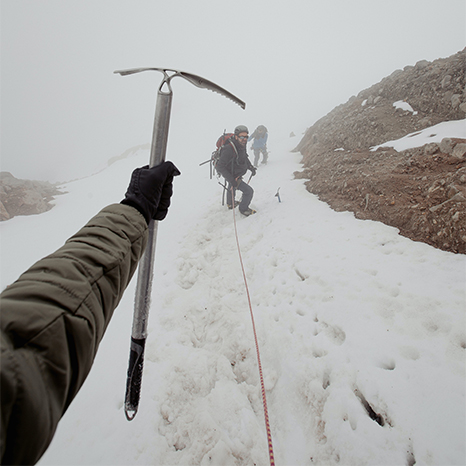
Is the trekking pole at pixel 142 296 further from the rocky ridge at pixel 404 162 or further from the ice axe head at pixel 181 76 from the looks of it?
the rocky ridge at pixel 404 162

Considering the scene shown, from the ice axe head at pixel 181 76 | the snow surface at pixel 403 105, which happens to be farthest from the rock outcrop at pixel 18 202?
the snow surface at pixel 403 105

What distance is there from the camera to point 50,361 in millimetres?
810

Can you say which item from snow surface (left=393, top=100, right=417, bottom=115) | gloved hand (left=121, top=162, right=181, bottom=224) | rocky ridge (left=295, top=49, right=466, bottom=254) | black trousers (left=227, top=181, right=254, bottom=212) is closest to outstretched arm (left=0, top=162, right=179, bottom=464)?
gloved hand (left=121, top=162, right=181, bottom=224)

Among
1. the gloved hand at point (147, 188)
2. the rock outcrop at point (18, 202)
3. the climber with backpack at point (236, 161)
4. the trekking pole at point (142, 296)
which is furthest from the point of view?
the rock outcrop at point (18, 202)

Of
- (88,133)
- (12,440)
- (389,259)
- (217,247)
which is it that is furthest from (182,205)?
(88,133)

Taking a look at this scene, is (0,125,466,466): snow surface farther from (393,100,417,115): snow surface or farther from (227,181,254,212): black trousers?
(393,100,417,115): snow surface

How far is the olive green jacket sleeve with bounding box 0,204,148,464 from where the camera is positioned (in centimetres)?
65

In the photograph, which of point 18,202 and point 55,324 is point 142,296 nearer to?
point 55,324

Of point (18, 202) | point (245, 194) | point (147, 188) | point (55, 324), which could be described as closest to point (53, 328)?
point (55, 324)

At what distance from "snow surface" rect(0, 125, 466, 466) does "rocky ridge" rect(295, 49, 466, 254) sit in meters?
0.48

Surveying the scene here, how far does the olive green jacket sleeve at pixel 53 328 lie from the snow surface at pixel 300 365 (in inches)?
81.5

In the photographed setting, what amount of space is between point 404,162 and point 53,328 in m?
7.58

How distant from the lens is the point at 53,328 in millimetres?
862

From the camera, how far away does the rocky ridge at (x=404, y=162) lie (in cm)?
401
